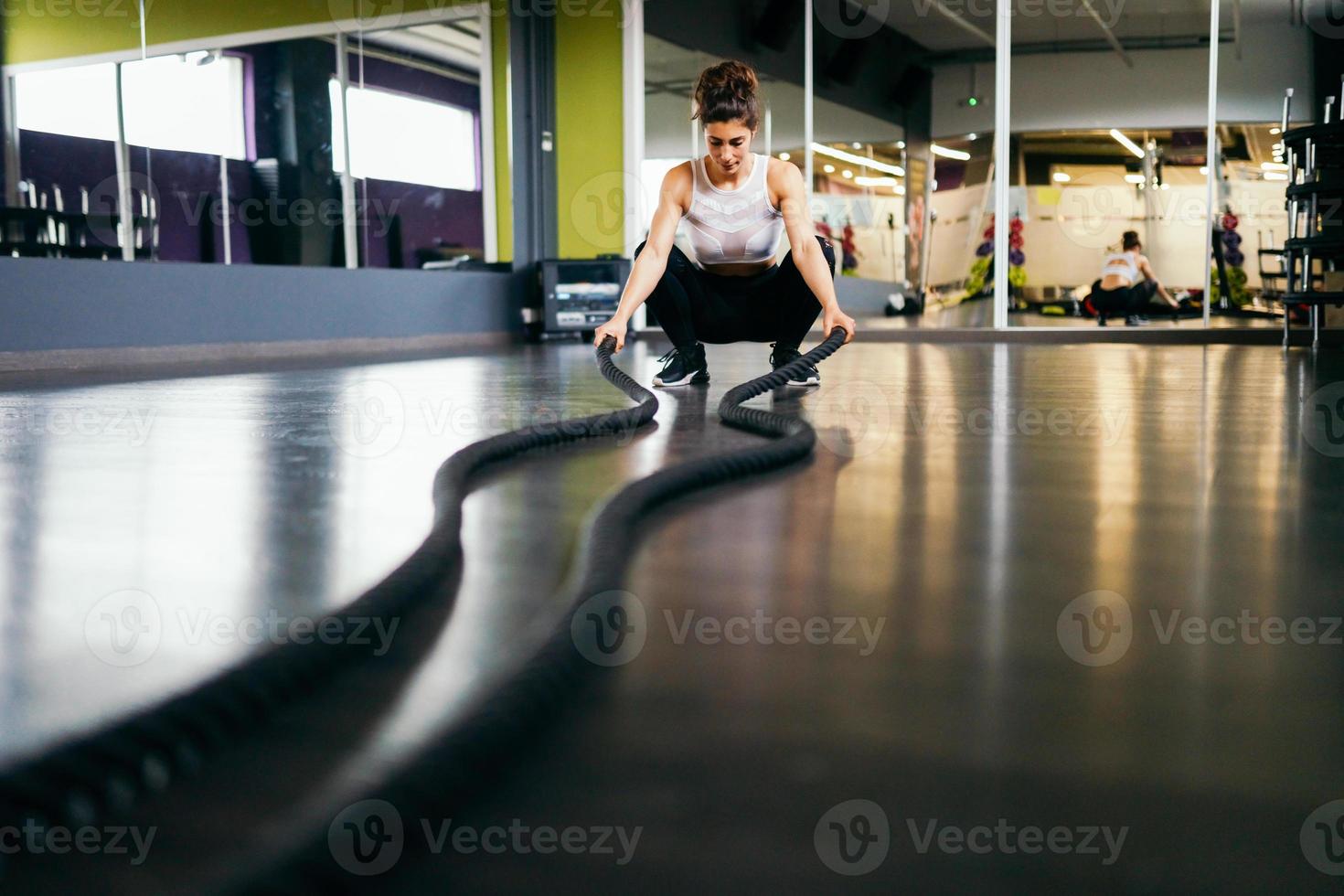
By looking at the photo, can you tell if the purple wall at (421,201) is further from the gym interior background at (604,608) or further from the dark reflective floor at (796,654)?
the dark reflective floor at (796,654)

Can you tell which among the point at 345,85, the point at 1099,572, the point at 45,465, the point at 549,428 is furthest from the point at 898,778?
the point at 345,85

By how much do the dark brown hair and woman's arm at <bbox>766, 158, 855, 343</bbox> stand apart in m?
0.17

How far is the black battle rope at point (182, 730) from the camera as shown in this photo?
1.83ft

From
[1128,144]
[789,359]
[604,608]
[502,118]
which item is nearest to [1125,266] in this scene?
[1128,144]

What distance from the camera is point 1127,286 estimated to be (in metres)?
7.97

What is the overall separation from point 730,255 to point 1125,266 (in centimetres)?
561

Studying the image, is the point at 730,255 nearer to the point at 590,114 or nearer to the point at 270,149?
the point at 270,149

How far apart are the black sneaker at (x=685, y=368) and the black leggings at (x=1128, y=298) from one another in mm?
5398

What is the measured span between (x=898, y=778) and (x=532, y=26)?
764 centimetres

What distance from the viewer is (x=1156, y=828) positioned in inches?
21.4

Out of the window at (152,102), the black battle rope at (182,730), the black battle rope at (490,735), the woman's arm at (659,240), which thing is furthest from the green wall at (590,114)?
the black battle rope at (182,730)

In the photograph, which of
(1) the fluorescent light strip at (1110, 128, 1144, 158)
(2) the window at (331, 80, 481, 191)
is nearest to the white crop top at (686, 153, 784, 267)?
(2) the window at (331, 80, 481, 191)

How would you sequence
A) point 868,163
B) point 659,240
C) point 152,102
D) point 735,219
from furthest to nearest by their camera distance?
point 868,163, point 152,102, point 735,219, point 659,240

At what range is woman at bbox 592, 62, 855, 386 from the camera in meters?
2.85
